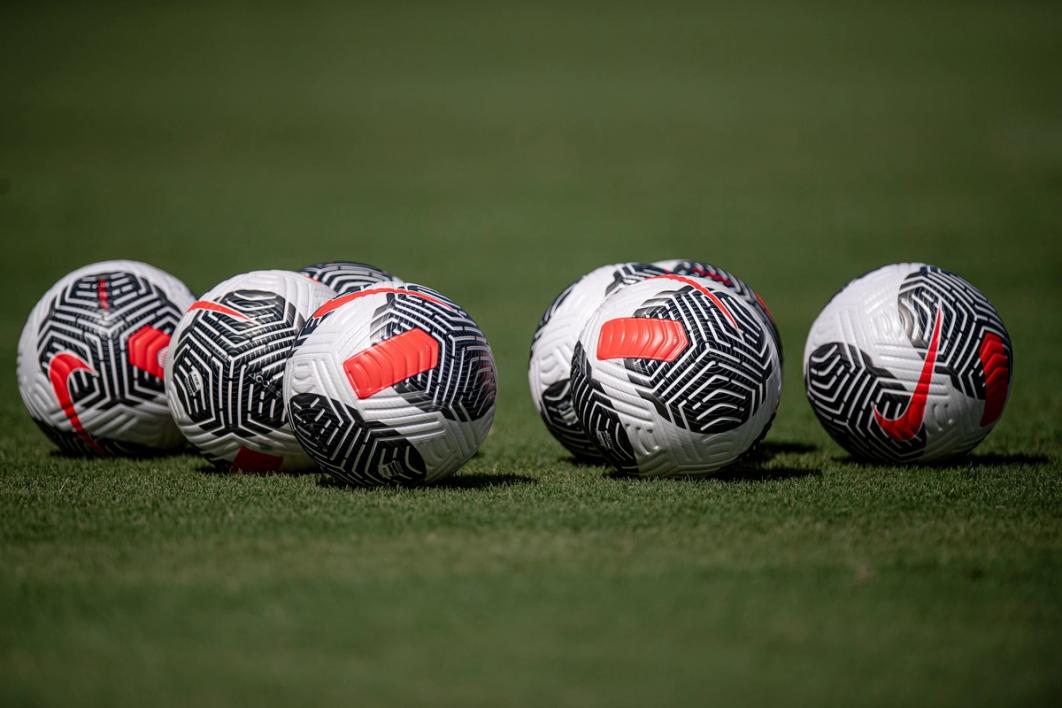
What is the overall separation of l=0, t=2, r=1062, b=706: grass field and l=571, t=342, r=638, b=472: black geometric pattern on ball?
0.33m

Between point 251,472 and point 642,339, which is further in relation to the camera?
point 251,472

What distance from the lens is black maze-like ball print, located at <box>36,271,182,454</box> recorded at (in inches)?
478

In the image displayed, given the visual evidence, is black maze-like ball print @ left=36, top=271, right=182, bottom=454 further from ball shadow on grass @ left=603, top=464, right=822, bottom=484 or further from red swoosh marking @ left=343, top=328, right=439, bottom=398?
ball shadow on grass @ left=603, top=464, right=822, bottom=484

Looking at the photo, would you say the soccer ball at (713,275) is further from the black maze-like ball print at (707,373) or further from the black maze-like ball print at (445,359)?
the black maze-like ball print at (445,359)

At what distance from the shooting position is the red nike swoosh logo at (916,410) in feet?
37.1

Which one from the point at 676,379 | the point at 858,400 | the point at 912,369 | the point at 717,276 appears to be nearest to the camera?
the point at 676,379

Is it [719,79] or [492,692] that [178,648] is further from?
[719,79]

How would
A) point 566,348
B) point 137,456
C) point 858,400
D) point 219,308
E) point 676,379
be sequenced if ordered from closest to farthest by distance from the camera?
point 676,379 → point 219,308 → point 858,400 → point 566,348 → point 137,456

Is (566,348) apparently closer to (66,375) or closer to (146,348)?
(146,348)

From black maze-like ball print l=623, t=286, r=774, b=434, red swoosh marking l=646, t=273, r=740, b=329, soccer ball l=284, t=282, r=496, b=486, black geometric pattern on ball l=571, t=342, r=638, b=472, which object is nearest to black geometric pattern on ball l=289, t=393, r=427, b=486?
soccer ball l=284, t=282, r=496, b=486

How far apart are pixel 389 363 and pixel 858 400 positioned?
434 cm

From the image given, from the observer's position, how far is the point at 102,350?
39.8 feet

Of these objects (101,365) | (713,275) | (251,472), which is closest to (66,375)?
(101,365)

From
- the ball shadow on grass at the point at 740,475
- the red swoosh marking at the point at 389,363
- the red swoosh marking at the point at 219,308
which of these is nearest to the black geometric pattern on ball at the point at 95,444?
the red swoosh marking at the point at 219,308
